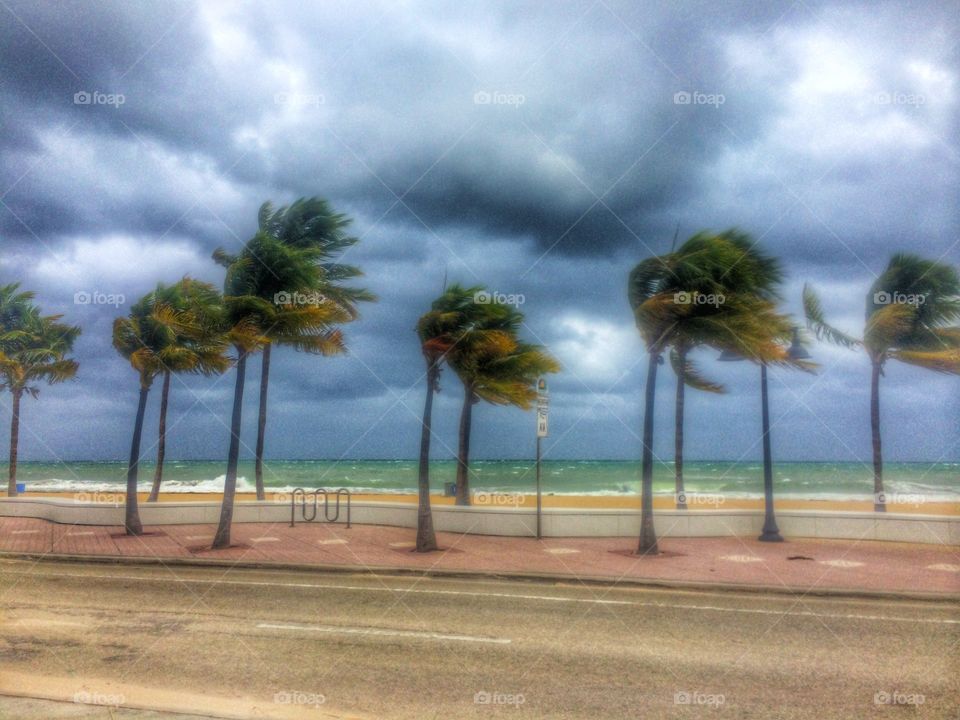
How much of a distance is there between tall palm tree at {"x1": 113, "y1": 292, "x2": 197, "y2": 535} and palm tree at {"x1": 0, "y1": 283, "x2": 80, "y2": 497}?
28.3 feet

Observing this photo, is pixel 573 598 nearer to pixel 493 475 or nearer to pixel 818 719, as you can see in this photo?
pixel 818 719

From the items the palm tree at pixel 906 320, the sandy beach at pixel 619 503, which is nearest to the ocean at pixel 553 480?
the sandy beach at pixel 619 503

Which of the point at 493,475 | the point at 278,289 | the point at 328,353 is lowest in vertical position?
the point at 493,475

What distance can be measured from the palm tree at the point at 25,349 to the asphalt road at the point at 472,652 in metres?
17.3

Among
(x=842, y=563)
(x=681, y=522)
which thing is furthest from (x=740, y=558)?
(x=681, y=522)

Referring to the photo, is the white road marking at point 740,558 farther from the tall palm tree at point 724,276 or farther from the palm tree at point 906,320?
the palm tree at point 906,320

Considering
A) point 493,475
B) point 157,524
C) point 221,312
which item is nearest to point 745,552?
point 221,312

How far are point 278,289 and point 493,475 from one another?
56320mm

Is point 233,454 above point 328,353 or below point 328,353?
below

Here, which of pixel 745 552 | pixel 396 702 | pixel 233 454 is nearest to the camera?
pixel 396 702

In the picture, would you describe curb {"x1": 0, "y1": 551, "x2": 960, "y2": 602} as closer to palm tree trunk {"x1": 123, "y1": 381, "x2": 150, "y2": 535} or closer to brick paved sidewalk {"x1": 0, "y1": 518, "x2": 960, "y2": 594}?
brick paved sidewalk {"x1": 0, "y1": 518, "x2": 960, "y2": 594}

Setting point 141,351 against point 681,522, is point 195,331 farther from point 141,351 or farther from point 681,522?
point 681,522

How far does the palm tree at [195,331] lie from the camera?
18500 millimetres

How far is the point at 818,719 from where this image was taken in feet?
18.9
